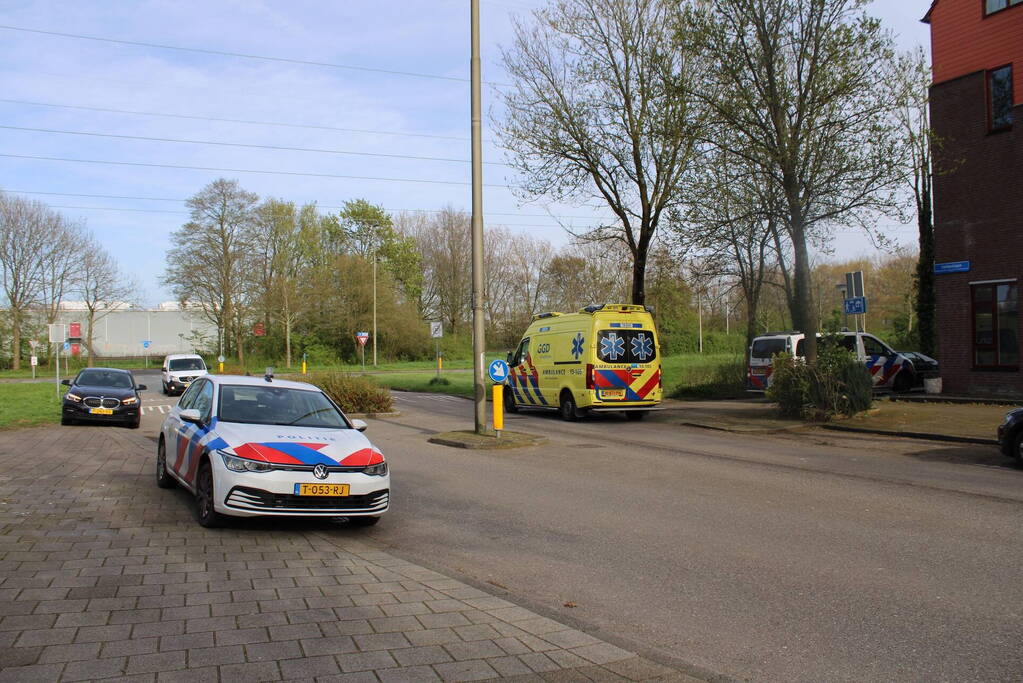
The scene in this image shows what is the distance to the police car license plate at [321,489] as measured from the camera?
23.2ft

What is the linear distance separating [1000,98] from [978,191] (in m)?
2.23

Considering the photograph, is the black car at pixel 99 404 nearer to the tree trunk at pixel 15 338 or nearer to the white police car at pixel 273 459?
the white police car at pixel 273 459

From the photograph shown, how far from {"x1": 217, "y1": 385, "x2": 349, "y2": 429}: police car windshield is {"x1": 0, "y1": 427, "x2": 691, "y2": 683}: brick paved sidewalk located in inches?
41.5

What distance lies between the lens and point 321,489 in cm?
714

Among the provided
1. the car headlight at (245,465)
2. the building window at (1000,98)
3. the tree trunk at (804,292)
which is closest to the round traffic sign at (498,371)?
the tree trunk at (804,292)

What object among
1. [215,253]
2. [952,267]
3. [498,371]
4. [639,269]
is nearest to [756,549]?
[498,371]

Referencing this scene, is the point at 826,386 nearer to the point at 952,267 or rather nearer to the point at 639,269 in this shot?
the point at 952,267

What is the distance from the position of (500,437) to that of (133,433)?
8.32 meters

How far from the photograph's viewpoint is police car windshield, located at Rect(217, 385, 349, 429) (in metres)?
8.21

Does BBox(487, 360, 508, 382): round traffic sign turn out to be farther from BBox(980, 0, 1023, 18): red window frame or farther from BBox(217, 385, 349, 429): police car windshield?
BBox(980, 0, 1023, 18): red window frame

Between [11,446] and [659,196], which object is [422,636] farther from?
[659,196]

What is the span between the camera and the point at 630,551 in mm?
6742

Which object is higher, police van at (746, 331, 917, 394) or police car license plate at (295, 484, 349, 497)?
police van at (746, 331, 917, 394)

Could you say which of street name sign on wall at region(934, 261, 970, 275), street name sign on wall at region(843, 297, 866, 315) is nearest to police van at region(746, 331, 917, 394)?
street name sign on wall at region(934, 261, 970, 275)
